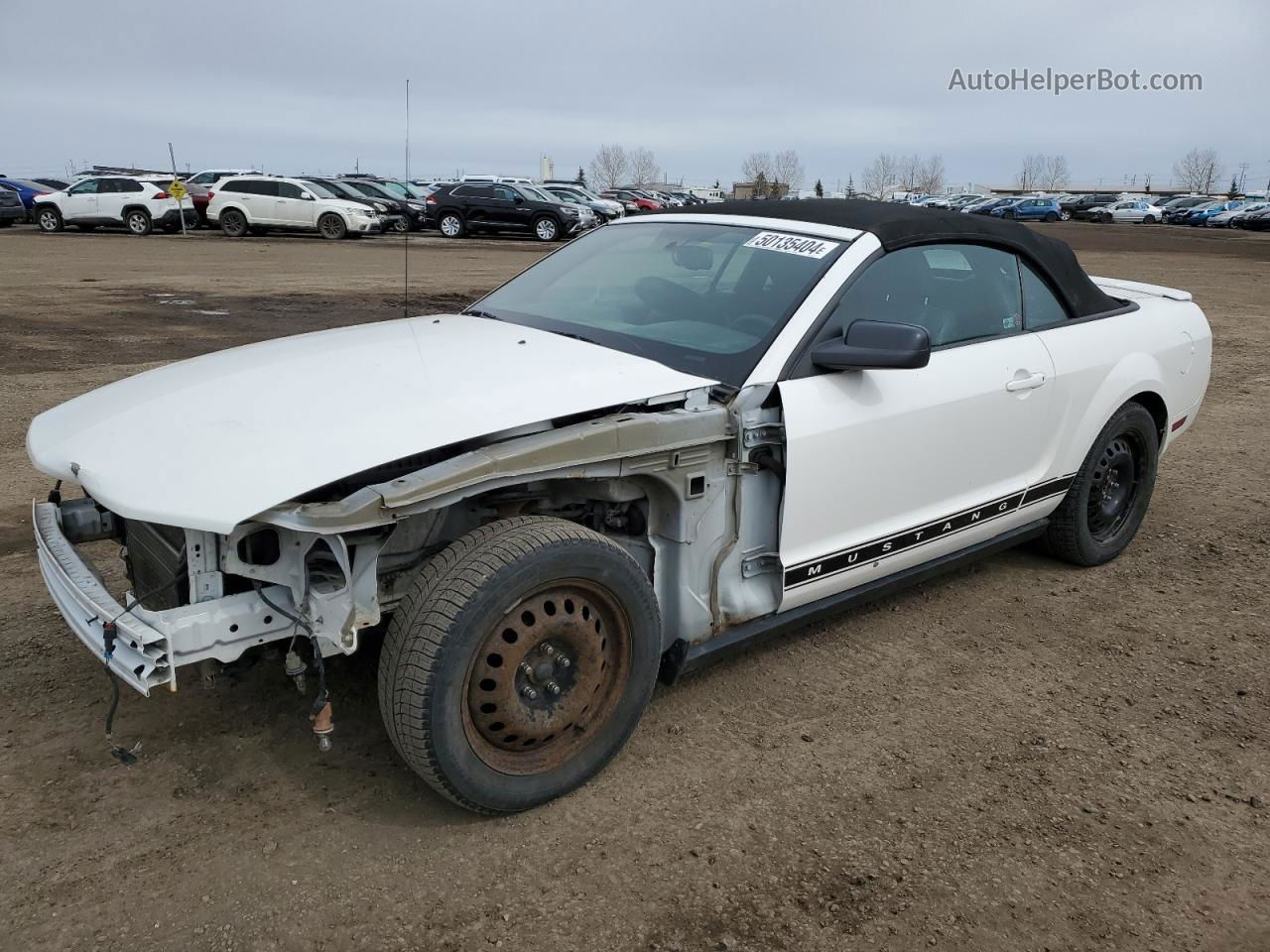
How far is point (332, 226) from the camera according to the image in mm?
25984

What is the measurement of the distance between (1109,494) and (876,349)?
7.27 ft

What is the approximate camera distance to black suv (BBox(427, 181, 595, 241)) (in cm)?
2688

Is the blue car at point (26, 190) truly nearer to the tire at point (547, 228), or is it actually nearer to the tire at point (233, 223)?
the tire at point (233, 223)

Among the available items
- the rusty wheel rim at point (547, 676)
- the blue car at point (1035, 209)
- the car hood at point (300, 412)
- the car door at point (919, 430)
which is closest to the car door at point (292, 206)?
the car hood at point (300, 412)

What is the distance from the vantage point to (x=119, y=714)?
3201 mm

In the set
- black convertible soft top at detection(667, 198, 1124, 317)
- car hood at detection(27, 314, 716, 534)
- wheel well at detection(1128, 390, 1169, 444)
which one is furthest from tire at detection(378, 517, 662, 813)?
wheel well at detection(1128, 390, 1169, 444)

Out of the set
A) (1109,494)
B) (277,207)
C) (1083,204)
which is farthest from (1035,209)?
(1109,494)

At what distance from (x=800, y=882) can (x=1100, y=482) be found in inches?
110

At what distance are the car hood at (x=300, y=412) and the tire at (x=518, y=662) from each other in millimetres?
345

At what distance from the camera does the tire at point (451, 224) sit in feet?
90.9

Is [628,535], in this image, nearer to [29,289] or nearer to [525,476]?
[525,476]

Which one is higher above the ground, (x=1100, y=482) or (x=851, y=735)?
(x=1100, y=482)

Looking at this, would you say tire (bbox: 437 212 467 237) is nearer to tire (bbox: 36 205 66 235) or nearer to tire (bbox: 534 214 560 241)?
tire (bbox: 534 214 560 241)

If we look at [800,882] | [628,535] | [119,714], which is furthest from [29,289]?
[800,882]
